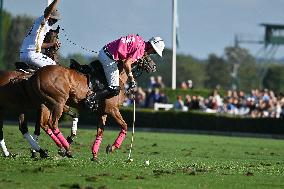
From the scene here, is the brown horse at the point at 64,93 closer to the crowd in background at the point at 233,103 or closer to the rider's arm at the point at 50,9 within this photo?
the rider's arm at the point at 50,9

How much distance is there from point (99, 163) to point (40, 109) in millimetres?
2624

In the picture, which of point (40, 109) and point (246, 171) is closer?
point (246, 171)

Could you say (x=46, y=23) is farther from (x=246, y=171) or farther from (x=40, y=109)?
(x=246, y=171)

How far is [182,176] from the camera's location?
15750 millimetres

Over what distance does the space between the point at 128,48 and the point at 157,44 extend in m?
0.67

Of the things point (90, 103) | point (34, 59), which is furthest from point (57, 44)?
point (90, 103)

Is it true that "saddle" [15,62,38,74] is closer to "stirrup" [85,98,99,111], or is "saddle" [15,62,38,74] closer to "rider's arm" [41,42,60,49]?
"rider's arm" [41,42,60,49]

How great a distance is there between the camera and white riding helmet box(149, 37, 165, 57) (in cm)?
1914

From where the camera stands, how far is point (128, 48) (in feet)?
61.6

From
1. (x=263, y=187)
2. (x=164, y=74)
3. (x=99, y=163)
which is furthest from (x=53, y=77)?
(x=164, y=74)

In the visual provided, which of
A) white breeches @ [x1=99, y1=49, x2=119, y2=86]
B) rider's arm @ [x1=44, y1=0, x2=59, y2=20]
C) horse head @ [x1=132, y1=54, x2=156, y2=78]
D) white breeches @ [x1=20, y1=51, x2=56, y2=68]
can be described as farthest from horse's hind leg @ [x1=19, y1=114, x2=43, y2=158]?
horse head @ [x1=132, y1=54, x2=156, y2=78]

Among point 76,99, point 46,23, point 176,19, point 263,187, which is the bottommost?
point 263,187

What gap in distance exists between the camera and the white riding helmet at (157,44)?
19141 millimetres

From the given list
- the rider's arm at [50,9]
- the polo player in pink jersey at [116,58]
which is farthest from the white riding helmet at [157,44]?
the rider's arm at [50,9]
